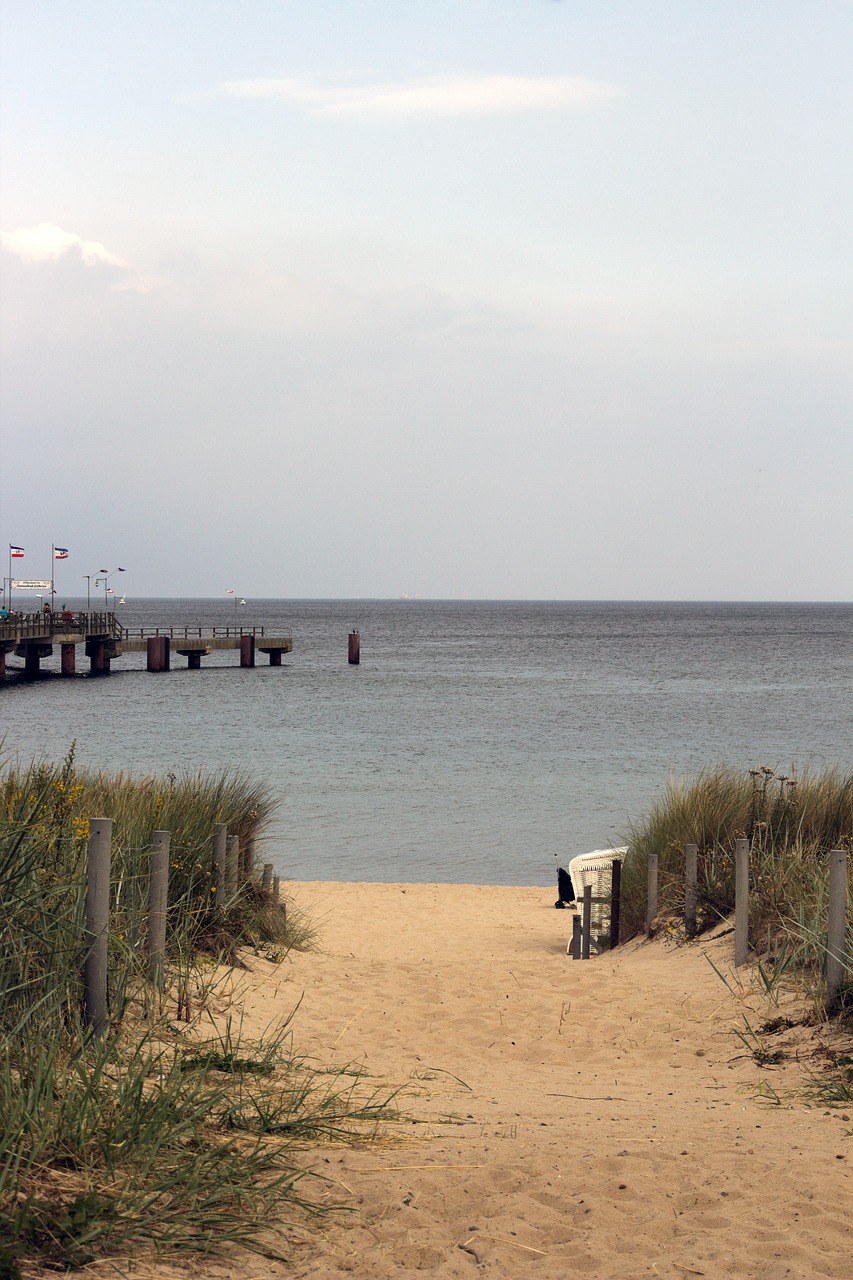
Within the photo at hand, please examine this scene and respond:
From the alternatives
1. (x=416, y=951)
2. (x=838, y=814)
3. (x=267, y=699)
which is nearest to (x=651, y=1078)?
(x=838, y=814)

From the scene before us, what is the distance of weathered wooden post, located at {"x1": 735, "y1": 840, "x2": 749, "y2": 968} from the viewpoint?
9.21 metres

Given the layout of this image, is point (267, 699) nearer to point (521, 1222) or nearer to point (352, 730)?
point (352, 730)

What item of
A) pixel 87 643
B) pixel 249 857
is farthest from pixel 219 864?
pixel 87 643

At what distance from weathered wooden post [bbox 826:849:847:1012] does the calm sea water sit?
1266cm

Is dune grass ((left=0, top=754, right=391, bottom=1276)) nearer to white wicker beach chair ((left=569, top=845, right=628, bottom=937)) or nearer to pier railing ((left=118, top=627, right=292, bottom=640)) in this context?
white wicker beach chair ((left=569, top=845, right=628, bottom=937))

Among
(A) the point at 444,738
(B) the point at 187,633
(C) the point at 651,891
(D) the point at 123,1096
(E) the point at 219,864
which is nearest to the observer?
(D) the point at 123,1096

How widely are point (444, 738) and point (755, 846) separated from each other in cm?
3048

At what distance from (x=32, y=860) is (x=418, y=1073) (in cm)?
289

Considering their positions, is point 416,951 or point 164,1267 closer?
point 164,1267

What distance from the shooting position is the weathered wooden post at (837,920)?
7156 millimetres

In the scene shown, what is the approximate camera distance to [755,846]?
11.2m

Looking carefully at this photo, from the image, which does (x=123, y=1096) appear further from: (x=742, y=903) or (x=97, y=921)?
(x=742, y=903)

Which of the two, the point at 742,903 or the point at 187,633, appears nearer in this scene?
the point at 742,903

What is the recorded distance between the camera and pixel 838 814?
37.5 ft
